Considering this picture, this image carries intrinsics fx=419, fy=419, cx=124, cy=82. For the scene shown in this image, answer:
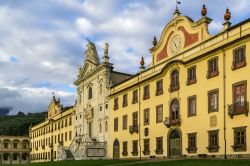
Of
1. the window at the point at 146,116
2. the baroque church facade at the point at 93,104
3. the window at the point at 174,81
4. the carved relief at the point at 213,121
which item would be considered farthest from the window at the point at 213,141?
the baroque church facade at the point at 93,104

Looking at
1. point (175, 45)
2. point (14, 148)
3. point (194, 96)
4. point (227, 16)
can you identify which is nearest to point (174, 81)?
point (175, 45)

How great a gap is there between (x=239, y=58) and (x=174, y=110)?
1070 cm

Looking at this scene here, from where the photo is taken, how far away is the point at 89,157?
57.8 meters

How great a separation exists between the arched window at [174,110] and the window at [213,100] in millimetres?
5340

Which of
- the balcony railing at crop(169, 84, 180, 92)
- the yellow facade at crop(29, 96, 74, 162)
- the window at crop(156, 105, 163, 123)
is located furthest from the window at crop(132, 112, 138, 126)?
the yellow facade at crop(29, 96, 74, 162)

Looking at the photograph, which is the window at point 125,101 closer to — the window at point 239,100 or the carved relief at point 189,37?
the carved relief at point 189,37

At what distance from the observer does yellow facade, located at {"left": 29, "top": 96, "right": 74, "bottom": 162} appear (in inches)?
3068

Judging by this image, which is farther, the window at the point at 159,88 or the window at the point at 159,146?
the window at the point at 159,88

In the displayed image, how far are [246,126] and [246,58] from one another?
547 cm

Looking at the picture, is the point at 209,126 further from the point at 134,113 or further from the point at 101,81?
the point at 101,81

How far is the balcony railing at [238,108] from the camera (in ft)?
109

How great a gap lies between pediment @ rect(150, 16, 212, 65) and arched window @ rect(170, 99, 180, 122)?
5067mm

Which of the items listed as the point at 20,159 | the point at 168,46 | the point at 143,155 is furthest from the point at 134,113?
the point at 20,159

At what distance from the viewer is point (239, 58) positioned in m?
34.8
